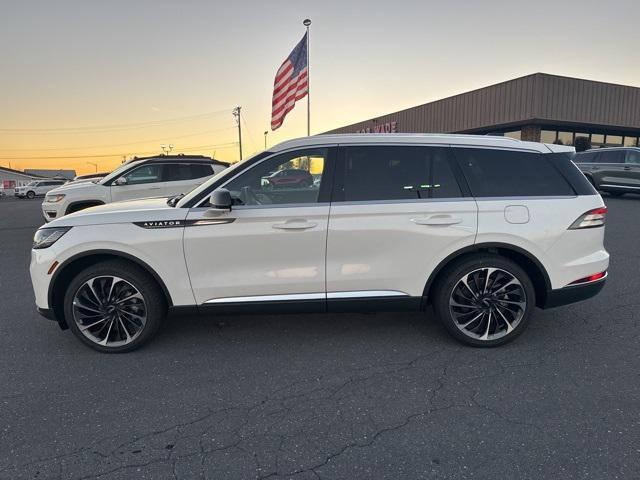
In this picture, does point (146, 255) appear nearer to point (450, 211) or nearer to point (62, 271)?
point (62, 271)

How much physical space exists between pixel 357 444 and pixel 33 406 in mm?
2186

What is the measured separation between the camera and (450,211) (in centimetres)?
335

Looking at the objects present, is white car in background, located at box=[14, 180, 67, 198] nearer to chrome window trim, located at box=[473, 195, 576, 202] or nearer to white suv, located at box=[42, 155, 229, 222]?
white suv, located at box=[42, 155, 229, 222]

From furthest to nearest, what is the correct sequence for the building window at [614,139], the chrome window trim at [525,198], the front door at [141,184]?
the building window at [614,139] → the front door at [141,184] → the chrome window trim at [525,198]

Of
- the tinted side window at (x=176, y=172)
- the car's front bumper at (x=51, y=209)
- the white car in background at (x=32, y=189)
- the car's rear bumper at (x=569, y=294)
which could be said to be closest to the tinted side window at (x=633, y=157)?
the car's rear bumper at (x=569, y=294)

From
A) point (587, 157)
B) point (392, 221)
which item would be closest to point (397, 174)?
point (392, 221)

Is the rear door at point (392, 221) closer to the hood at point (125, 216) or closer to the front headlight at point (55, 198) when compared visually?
the hood at point (125, 216)

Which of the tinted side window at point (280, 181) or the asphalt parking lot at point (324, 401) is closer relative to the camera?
the asphalt parking lot at point (324, 401)

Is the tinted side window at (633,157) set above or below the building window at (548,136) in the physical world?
below

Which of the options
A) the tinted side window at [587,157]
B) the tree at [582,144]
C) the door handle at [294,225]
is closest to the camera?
the door handle at [294,225]

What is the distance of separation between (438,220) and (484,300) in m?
0.81

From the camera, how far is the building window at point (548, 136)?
22.2 meters

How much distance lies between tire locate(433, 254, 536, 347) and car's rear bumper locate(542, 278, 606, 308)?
Result: 0.15 meters

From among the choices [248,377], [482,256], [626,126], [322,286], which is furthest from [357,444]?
[626,126]
